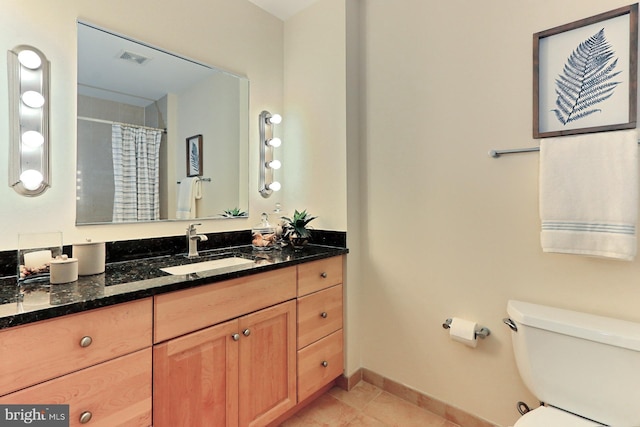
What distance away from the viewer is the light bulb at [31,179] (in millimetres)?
1310

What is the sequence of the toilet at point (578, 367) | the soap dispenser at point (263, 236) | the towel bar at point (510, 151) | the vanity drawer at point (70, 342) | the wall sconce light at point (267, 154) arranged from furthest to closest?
the wall sconce light at point (267, 154) < the soap dispenser at point (263, 236) < the towel bar at point (510, 151) < the toilet at point (578, 367) < the vanity drawer at point (70, 342)

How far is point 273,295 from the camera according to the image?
155cm

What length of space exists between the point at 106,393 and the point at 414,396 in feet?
5.13

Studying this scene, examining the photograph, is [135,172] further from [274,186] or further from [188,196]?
[274,186]

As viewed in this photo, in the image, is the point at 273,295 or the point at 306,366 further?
the point at 306,366

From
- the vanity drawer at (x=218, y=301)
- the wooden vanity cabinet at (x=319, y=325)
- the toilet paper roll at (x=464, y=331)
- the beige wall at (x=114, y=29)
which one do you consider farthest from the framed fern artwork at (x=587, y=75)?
the beige wall at (x=114, y=29)

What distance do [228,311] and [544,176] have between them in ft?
4.70

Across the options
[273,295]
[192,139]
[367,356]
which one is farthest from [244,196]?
[367,356]

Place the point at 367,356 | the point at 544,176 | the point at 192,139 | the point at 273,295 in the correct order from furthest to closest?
the point at 367,356 → the point at 192,139 → the point at 273,295 → the point at 544,176

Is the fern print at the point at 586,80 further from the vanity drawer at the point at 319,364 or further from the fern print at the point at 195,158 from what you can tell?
the fern print at the point at 195,158

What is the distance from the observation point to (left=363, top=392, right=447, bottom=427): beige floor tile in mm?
1707

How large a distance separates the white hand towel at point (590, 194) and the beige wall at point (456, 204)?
14 cm

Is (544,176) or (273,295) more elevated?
(544,176)

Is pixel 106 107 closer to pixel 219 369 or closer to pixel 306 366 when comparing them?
pixel 219 369
